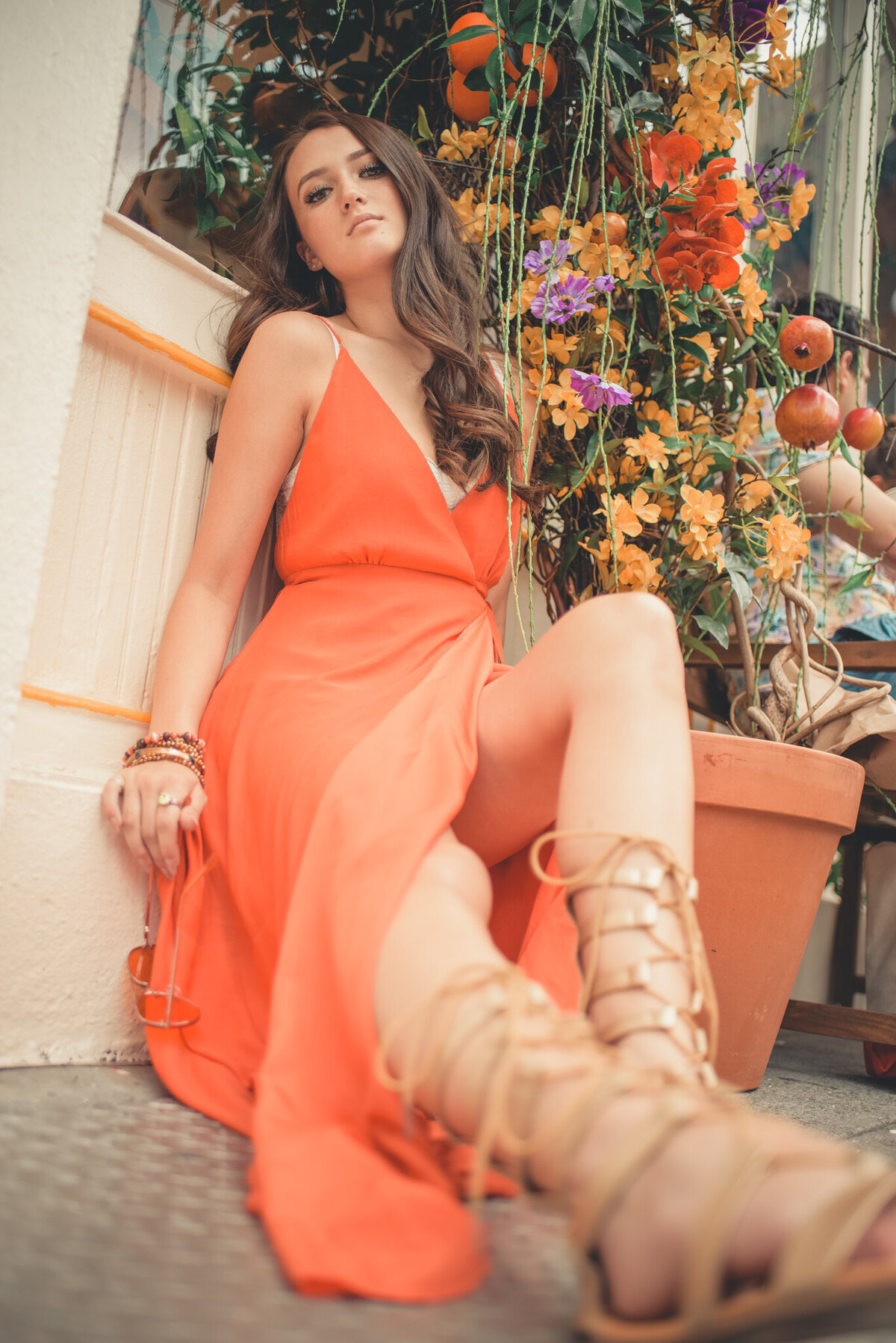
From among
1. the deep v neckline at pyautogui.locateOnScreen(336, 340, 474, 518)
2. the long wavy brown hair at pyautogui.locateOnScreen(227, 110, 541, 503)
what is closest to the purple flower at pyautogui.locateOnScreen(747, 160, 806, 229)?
the long wavy brown hair at pyautogui.locateOnScreen(227, 110, 541, 503)

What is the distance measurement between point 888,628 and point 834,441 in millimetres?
560

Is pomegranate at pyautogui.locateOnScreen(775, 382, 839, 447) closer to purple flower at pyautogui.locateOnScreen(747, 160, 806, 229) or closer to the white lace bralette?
purple flower at pyautogui.locateOnScreen(747, 160, 806, 229)

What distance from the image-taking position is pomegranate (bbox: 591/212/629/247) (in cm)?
144

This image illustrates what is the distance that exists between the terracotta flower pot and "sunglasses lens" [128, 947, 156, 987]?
2.47 feet

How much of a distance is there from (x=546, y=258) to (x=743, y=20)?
0.60 meters

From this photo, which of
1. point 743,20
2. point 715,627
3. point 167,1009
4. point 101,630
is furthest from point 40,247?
point 743,20

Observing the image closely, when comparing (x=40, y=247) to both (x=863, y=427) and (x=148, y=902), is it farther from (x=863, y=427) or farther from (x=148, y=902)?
(x=863, y=427)

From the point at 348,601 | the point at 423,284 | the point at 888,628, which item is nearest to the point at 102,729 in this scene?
the point at 348,601

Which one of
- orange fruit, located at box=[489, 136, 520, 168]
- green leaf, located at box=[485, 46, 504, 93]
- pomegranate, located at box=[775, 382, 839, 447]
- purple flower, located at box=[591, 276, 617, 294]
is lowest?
pomegranate, located at box=[775, 382, 839, 447]

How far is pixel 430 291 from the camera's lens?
4.98 ft

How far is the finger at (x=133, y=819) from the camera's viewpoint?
3.62 ft

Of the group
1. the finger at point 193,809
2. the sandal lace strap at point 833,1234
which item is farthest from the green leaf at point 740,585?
the sandal lace strap at point 833,1234

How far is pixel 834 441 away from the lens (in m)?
1.76

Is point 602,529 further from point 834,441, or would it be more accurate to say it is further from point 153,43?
point 153,43
